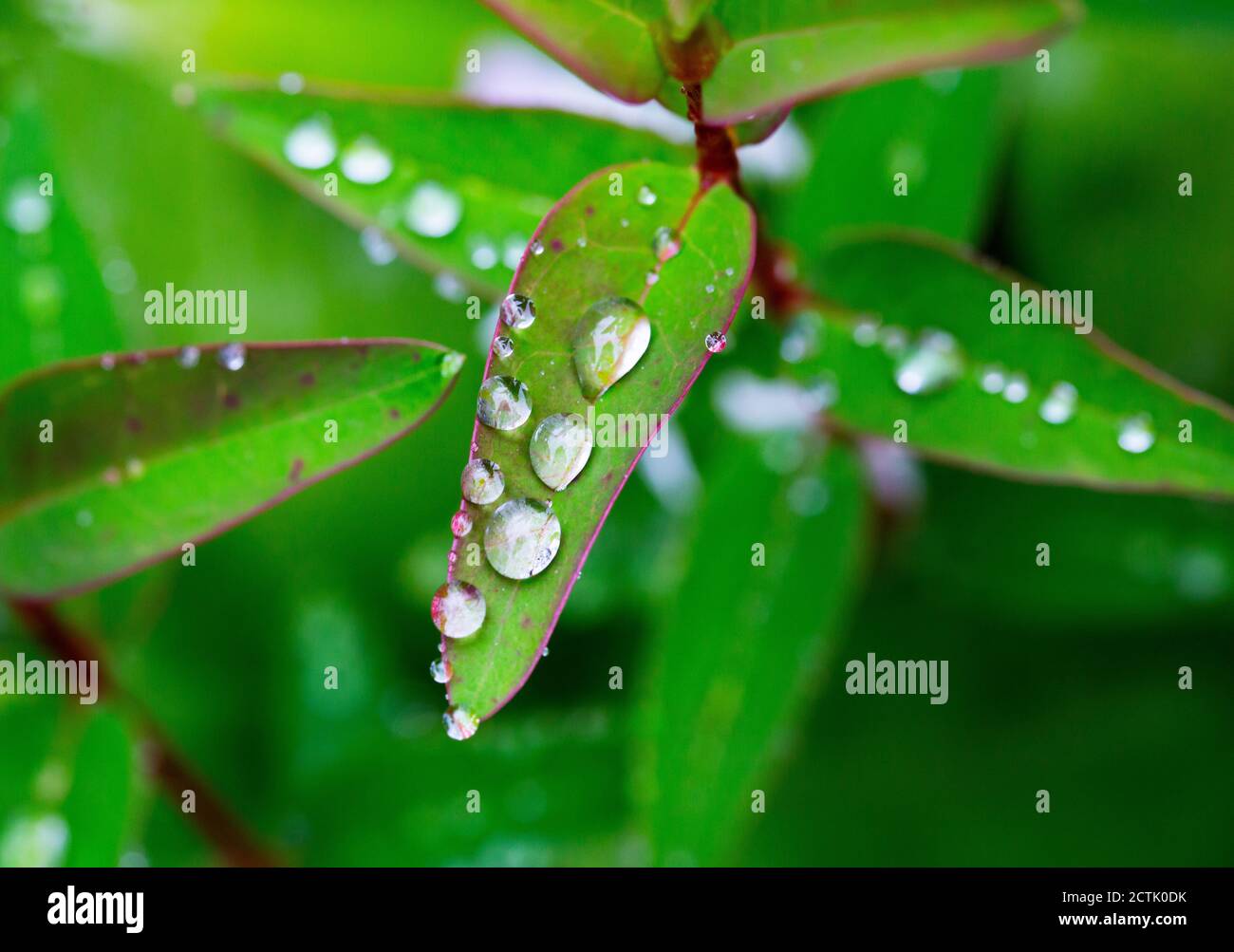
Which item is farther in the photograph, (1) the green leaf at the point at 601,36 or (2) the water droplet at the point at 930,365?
(2) the water droplet at the point at 930,365

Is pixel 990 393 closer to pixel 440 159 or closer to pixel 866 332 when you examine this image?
pixel 866 332

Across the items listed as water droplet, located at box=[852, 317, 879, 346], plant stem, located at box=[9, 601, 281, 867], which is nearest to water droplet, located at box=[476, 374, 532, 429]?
water droplet, located at box=[852, 317, 879, 346]

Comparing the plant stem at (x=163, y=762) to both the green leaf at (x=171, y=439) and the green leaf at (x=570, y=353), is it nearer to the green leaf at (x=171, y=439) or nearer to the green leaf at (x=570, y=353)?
the green leaf at (x=171, y=439)

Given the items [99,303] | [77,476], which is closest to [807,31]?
[77,476]

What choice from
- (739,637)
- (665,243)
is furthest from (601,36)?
(739,637)

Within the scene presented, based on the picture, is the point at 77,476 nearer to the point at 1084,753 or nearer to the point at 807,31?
the point at 807,31

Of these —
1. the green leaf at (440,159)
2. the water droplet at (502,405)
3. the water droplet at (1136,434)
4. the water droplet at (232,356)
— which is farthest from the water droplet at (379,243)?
the water droplet at (1136,434)

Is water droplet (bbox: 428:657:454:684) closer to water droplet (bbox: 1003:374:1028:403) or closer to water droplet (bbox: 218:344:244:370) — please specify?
water droplet (bbox: 218:344:244:370)
